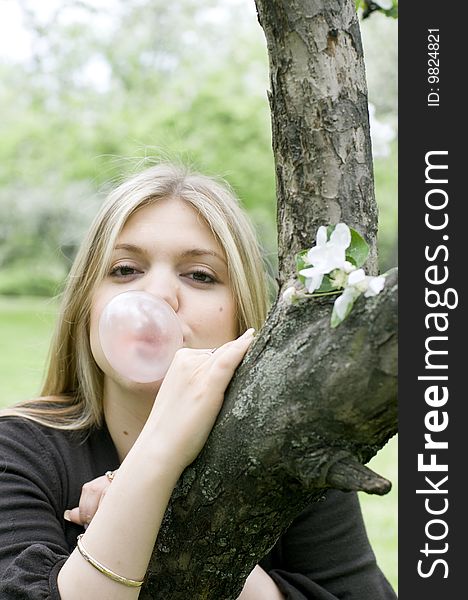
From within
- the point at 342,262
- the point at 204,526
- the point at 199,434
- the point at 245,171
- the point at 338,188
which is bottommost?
the point at 204,526

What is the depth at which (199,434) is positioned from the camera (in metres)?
1.50

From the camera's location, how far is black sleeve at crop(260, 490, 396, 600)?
216cm

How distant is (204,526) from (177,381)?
246mm

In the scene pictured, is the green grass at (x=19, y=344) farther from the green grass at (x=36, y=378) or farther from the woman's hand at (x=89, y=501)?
the woman's hand at (x=89, y=501)

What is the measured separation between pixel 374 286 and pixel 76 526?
3.64ft

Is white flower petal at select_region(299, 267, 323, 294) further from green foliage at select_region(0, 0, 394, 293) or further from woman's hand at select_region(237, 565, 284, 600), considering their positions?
green foliage at select_region(0, 0, 394, 293)

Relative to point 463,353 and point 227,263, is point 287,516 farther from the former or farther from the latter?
point 227,263

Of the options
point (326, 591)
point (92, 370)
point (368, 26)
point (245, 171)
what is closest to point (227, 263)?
point (92, 370)

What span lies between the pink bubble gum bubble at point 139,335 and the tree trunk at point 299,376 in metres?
0.34

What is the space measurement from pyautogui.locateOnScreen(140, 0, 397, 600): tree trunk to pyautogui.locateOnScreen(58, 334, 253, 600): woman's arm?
1.3 inches

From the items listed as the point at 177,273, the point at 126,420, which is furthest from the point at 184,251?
the point at 126,420

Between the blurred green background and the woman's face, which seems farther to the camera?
the blurred green background

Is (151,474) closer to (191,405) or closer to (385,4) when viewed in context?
(191,405)

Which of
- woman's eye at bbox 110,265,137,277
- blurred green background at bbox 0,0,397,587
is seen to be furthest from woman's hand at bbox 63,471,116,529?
blurred green background at bbox 0,0,397,587
